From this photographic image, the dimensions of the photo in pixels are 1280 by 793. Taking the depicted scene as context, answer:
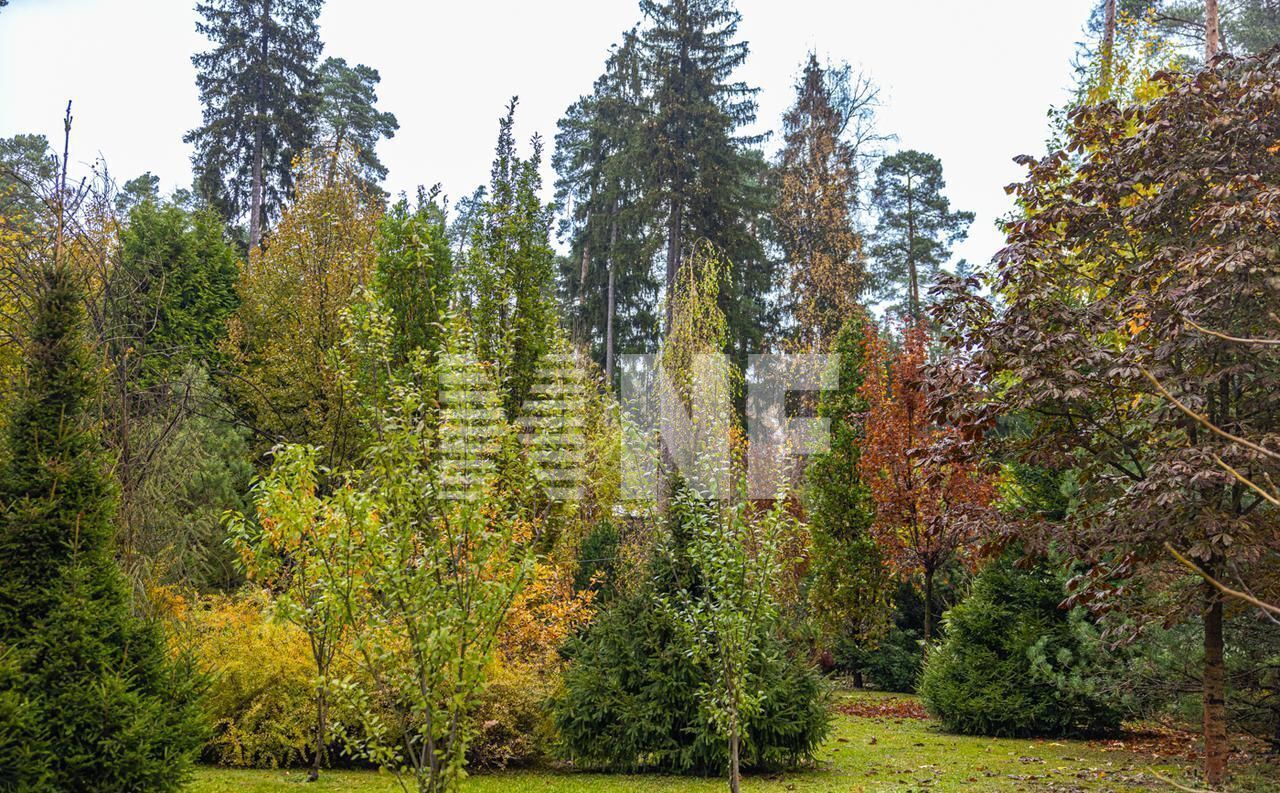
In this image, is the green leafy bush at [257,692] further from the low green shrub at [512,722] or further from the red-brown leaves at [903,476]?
the red-brown leaves at [903,476]

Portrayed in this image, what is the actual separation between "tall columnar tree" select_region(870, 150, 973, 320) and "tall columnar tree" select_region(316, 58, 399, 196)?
17.7 m

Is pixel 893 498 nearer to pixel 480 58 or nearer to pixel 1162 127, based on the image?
pixel 1162 127

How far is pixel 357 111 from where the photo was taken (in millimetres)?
31891

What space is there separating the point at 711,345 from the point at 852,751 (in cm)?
833

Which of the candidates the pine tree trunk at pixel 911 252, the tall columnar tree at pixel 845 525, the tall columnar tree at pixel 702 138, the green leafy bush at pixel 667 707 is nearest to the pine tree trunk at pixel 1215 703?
the green leafy bush at pixel 667 707

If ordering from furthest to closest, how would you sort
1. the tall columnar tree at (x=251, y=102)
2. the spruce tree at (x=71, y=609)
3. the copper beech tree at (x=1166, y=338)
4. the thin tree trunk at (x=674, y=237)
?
the tall columnar tree at (x=251, y=102) → the thin tree trunk at (x=674, y=237) → the copper beech tree at (x=1166, y=338) → the spruce tree at (x=71, y=609)

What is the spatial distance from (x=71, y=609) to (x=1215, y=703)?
8.27 m

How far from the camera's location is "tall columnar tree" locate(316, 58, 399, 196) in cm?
3114

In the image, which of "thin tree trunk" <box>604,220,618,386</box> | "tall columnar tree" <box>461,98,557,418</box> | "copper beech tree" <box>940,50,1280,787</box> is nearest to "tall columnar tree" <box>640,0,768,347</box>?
"thin tree trunk" <box>604,220,618,386</box>

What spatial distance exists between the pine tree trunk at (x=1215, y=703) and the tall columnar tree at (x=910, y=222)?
73.1 feet

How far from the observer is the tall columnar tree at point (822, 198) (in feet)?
79.7

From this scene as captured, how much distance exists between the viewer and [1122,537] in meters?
6.54

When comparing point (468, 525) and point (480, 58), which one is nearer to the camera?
point (468, 525)

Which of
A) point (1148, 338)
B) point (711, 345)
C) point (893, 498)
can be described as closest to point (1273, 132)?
point (1148, 338)
